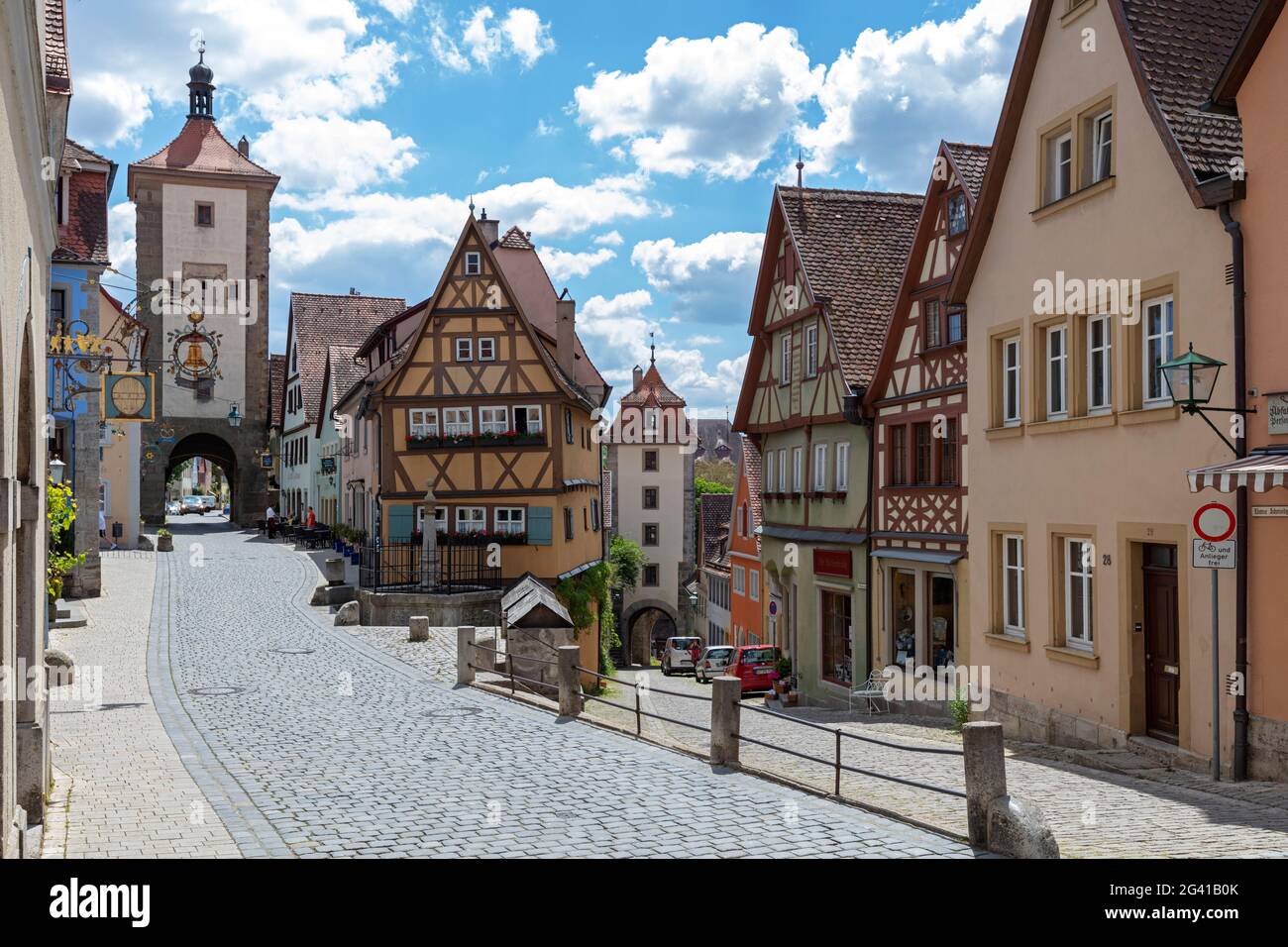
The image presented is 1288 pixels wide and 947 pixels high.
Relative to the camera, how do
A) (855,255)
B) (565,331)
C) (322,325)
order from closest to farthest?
(855,255)
(565,331)
(322,325)

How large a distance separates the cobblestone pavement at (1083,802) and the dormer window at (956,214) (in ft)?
29.0

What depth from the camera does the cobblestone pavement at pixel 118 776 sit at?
29.9 feet

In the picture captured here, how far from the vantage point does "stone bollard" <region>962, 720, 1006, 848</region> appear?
8.57 m

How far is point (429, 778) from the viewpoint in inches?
458

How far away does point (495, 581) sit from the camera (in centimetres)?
3106

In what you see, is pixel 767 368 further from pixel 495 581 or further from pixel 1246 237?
pixel 1246 237

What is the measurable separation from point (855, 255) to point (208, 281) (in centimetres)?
3883

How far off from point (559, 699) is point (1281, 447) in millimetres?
8957

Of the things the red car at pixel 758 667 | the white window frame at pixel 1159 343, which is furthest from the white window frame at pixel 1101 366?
the red car at pixel 758 667

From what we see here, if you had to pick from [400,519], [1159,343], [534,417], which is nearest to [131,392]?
[1159,343]

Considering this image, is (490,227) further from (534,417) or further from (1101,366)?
(1101,366)

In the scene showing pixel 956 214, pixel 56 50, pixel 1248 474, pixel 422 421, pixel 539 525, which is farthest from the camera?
pixel 422 421
